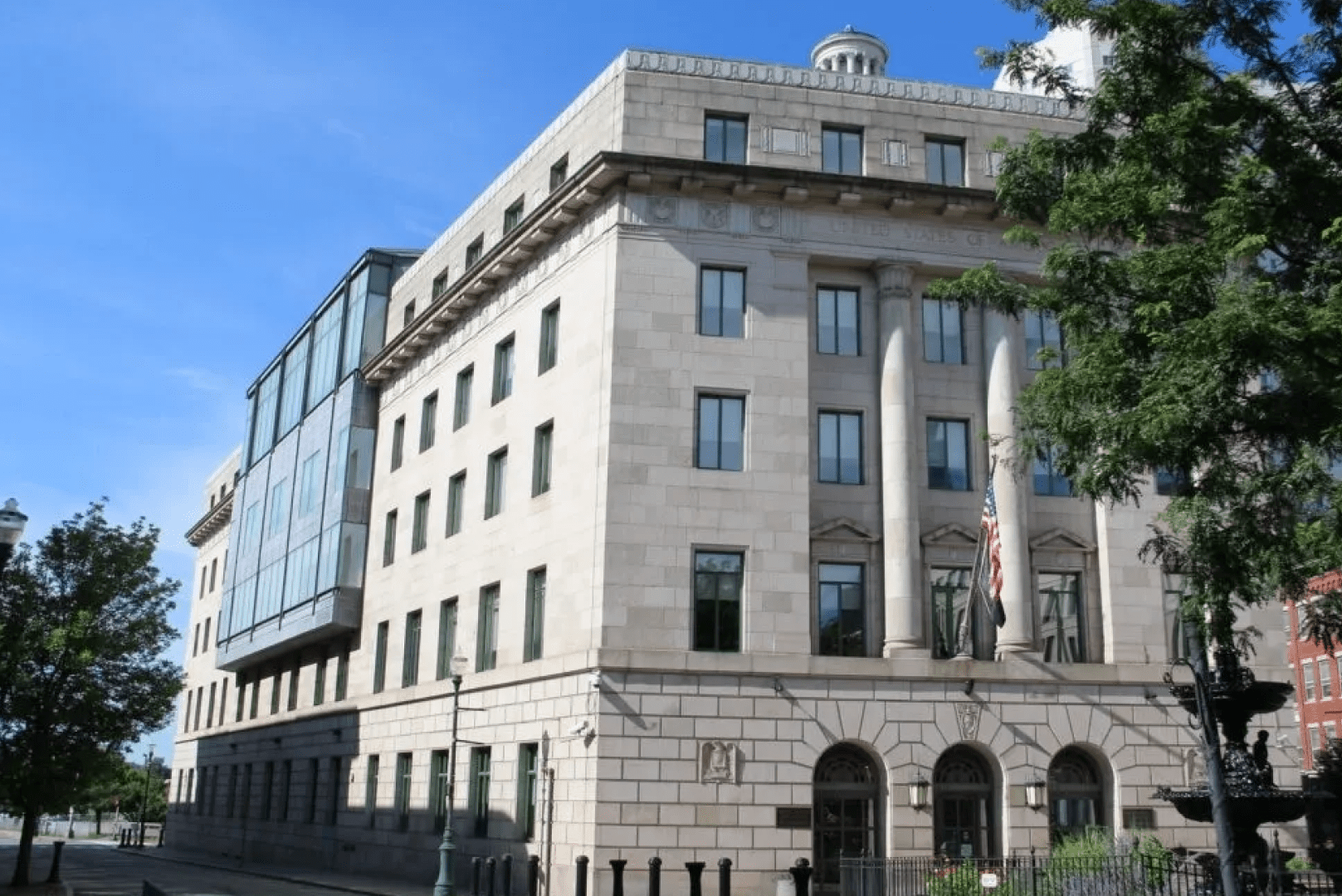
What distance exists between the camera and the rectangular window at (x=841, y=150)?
111 ft

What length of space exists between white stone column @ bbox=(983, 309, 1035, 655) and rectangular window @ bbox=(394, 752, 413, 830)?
62.0 feet

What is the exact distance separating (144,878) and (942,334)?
29567 mm

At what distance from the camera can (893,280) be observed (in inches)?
1309

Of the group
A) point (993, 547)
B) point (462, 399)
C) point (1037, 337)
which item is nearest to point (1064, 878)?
point (993, 547)

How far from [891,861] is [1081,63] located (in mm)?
26189

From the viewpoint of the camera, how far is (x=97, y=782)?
35.4 metres

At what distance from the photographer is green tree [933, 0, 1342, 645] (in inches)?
618

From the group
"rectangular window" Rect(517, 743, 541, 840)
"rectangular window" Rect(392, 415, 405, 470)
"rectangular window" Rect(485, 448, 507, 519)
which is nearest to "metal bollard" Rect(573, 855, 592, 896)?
"rectangular window" Rect(517, 743, 541, 840)

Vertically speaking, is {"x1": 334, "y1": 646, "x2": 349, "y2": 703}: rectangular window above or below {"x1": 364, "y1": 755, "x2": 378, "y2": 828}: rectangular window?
above

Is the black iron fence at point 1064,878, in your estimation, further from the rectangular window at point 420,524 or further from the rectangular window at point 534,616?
the rectangular window at point 420,524

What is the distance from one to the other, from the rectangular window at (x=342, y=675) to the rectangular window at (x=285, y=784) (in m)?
5.84

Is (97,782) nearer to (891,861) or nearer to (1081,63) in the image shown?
(891,861)

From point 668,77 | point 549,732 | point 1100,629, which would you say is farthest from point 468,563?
point 1100,629

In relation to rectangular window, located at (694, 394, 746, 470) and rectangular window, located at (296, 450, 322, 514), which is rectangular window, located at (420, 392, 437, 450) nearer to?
rectangular window, located at (296, 450, 322, 514)
